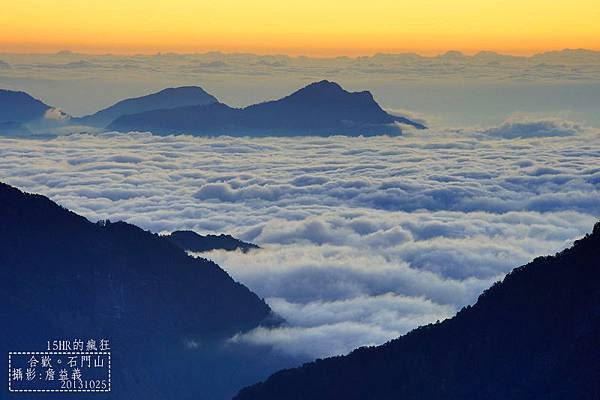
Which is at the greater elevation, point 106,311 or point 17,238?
point 17,238

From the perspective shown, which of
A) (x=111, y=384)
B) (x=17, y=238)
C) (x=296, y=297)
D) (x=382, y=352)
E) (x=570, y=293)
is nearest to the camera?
(x=570, y=293)

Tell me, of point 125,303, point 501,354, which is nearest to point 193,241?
point 125,303

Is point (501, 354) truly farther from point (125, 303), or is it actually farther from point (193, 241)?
point (193, 241)

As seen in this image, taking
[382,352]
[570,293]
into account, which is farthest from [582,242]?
[382,352]

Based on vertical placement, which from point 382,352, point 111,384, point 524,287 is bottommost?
point 111,384

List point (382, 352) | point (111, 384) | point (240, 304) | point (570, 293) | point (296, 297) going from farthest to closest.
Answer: point (296, 297), point (240, 304), point (111, 384), point (382, 352), point (570, 293)

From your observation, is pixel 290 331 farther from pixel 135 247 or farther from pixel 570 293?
pixel 570 293
